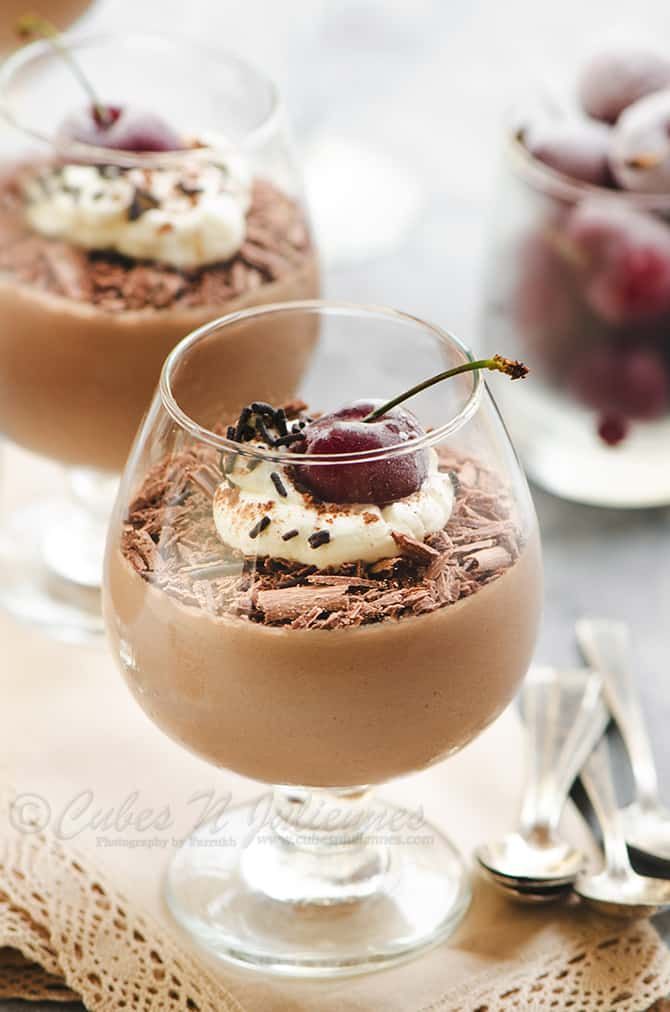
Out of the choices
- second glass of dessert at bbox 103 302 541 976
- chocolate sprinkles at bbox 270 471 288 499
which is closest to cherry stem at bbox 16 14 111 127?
second glass of dessert at bbox 103 302 541 976

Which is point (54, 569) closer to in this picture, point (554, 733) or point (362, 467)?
point (554, 733)

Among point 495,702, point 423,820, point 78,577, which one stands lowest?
point 78,577

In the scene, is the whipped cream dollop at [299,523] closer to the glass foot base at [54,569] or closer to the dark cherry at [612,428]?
the glass foot base at [54,569]

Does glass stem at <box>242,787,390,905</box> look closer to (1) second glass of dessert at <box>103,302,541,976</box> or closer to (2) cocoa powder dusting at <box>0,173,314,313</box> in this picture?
(1) second glass of dessert at <box>103,302,541,976</box>

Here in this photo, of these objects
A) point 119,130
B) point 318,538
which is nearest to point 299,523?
point 318,538

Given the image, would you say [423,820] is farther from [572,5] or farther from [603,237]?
[572,5]

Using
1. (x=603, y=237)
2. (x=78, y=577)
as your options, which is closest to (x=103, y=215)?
(x=78, y=577)

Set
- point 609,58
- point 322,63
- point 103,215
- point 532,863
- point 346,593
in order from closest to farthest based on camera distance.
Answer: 1. point 346,593
2. point 532,863
3. point 103,215
4. point 609,58
5. point 322,63
